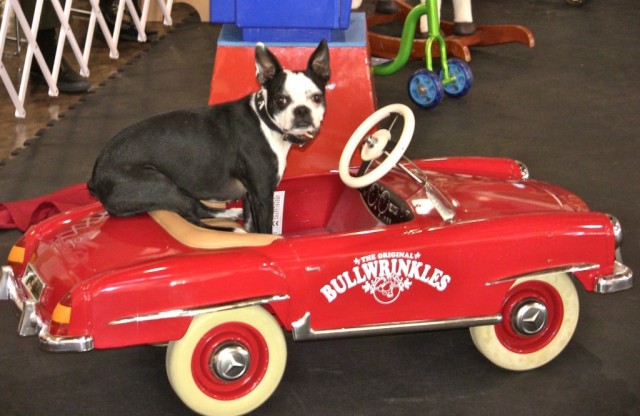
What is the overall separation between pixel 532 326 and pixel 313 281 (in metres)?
0.51

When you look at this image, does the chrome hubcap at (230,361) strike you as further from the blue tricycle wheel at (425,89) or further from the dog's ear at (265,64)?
the blue tricycle wheel at (425,89)

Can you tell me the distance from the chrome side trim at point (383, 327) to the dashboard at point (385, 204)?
25 cm

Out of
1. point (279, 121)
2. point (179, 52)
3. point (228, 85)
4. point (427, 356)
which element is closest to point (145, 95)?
point (179, 52)

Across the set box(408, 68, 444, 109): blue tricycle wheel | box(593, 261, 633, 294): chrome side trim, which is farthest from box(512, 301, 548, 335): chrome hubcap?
box(408, 68, 444, 109): blue tricycle wheel

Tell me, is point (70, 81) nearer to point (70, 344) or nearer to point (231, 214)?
point (231, 214)

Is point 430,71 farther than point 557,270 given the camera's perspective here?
Yes

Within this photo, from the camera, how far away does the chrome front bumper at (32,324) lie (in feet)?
6.53

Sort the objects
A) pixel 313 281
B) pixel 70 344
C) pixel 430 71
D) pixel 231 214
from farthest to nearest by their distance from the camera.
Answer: pixel 430 71 < pixel 231 214 < pixel 313 281 < pixel 70 344

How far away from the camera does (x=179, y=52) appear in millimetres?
4910

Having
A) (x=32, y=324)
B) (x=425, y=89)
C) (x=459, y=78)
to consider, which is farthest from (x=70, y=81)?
(x=32, y=324)

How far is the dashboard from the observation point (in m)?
2.32

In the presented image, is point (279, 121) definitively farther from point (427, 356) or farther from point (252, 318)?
point (427, 356)

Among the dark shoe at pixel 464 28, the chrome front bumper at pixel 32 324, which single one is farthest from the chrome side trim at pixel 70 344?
the dark shoe at pixel 464 28

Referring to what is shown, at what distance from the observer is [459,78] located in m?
4.17
